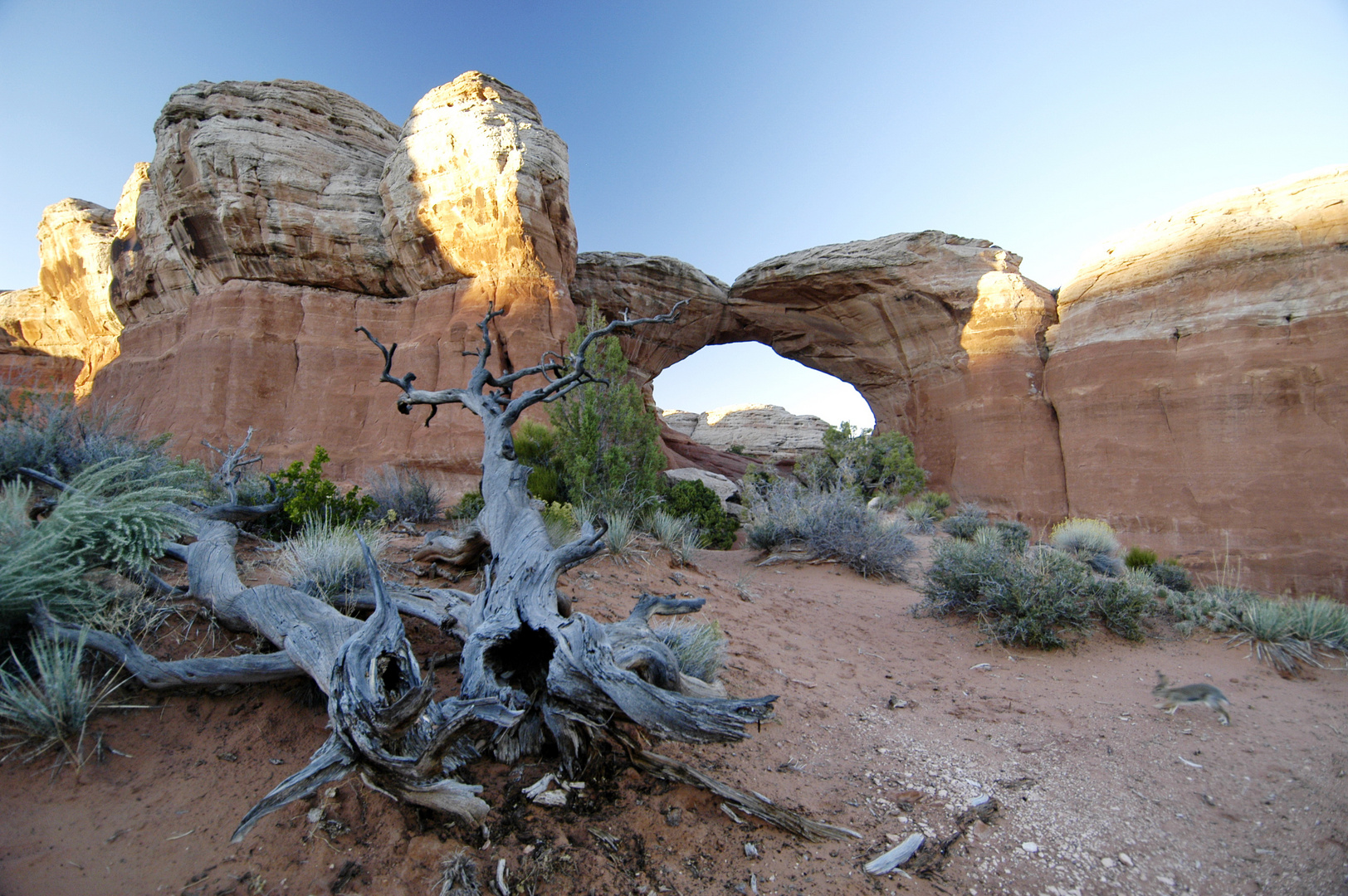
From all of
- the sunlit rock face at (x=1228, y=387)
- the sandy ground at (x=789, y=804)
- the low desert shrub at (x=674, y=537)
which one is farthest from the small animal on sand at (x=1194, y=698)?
the sunlit rock face at (x=1228, y=387)

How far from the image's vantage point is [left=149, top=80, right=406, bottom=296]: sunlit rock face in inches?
567

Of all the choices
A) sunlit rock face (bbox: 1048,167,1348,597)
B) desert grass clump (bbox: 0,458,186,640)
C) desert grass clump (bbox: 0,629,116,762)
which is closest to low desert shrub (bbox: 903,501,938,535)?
sunlit rock face (bbox: 1048,167,1348,597)

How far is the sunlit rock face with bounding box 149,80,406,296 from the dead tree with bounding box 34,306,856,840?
14.2 meters

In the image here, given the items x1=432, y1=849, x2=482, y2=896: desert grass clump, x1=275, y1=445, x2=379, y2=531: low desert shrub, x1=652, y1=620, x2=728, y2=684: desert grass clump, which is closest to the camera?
x1=432, y1=849, x2=482, y2=896: desert grass clump

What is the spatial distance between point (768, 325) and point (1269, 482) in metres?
13.9

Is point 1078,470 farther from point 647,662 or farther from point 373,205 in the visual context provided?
point 373,205

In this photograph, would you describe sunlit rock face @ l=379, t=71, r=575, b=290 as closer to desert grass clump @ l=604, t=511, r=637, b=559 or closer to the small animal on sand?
desert grass clump @ l=604, t=511, r=637, b=559

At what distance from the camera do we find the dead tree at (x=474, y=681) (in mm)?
2055

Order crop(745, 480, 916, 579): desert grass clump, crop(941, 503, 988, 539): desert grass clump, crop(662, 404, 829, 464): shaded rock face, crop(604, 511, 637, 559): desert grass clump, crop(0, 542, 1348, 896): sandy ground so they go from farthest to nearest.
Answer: crop(662, 404, 829, 464): shaded rock face → crop(941, 503, 988, 539): desert grass clump → crop(745, 480, 916, 579): desert grass clump → crop(604, 511, 637, 559): desert grass clump → crop(0, 542, 1348, 896): sandy ground

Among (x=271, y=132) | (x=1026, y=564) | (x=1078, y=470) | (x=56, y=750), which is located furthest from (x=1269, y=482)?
(x=271, y=132)

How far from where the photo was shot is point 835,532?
26.9ft

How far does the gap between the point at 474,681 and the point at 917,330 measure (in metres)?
19.4

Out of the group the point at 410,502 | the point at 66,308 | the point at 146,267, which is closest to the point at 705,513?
the point at 410,502

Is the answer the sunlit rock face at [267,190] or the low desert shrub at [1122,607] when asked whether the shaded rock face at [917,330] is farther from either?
the low desert shrub at [1122,607]
